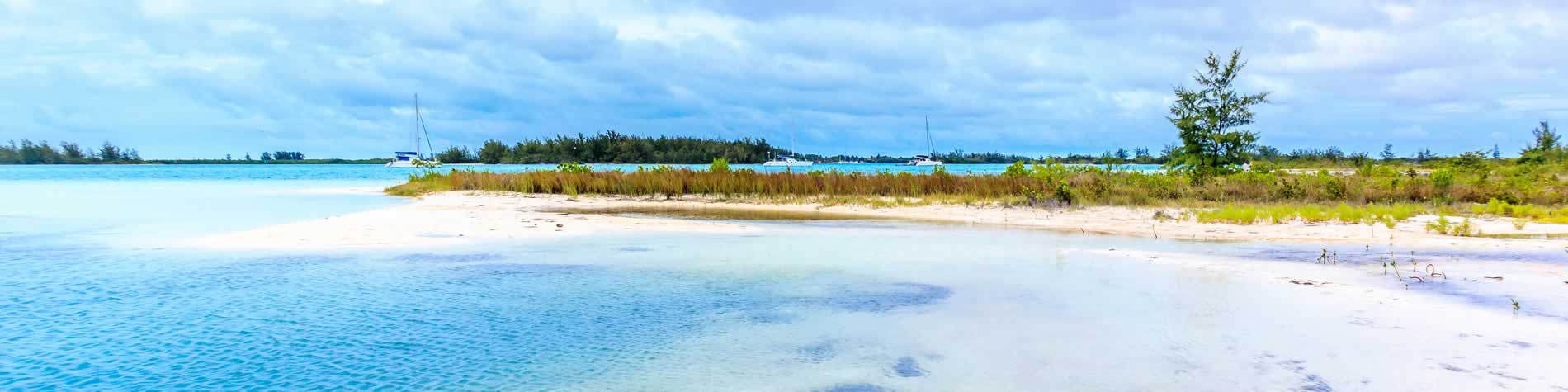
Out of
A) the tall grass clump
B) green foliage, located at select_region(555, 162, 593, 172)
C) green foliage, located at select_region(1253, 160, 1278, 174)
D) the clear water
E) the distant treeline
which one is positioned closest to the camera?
the clear water

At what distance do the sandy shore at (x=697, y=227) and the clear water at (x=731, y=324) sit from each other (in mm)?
1406

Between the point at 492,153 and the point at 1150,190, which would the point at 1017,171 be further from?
the point at 492,153

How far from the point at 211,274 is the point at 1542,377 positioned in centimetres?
1088

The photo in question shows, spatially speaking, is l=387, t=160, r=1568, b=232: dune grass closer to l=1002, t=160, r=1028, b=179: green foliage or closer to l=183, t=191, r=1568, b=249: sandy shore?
l=1002, t=160, r=1028, b=179: green foliage

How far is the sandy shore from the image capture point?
11812 millimetres

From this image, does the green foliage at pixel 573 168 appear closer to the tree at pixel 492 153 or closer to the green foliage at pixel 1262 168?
the green foliage at pixel 1262 168

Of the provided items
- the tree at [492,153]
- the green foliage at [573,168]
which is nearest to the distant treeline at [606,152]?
the tree at [492,153]

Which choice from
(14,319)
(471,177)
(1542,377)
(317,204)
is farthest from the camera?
(471,177)

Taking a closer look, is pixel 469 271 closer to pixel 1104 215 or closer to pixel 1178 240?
pixel 1178 240

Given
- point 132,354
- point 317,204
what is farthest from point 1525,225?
point 317,204

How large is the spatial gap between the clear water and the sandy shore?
1406mm

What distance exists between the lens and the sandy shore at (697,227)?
11.8 m

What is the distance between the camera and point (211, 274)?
8758 millimetres

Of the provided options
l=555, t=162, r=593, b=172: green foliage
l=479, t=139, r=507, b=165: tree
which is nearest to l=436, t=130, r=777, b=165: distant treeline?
l=479, t=139, r=507, b=165: tree
